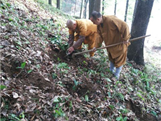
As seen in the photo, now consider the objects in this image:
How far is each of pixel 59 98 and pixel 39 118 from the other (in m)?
0.62

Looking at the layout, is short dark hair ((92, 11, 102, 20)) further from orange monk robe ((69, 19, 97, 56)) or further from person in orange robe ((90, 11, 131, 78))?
orange monk robe ((69, 19, 97, 56))

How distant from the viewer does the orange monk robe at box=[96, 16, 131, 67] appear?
4309 millimetres

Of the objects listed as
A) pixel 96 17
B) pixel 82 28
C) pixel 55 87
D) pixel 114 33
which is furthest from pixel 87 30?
pixel 55 87

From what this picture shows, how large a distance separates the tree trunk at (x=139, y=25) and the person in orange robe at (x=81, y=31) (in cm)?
260

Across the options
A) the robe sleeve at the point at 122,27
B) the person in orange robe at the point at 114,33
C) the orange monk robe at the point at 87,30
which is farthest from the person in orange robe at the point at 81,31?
the robe sleeve at the point at 122,27

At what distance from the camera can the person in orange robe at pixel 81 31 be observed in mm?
4740

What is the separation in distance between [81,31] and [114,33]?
1.11 metres

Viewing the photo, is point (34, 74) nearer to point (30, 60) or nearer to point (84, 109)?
point (30, 60)

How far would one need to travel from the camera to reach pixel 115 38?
4.67 m

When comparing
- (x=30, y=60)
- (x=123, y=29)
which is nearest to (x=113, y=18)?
(x=123, y=29)

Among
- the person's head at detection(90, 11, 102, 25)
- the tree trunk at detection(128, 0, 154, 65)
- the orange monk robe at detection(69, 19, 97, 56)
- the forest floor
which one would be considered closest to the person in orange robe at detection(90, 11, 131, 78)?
the person's head at detection(90, 11, 102, 25)

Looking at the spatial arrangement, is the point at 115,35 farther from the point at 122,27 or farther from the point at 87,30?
the point at 87,30

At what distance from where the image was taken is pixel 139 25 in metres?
6.70

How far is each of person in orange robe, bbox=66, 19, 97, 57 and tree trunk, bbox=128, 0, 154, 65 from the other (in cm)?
260
